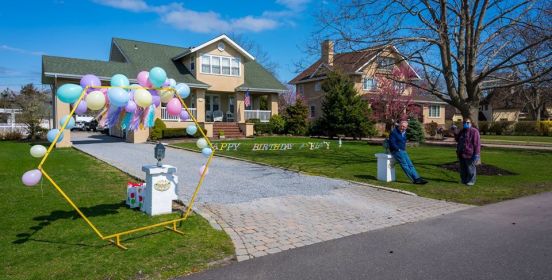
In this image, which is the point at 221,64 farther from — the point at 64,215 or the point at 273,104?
the point at 64,215

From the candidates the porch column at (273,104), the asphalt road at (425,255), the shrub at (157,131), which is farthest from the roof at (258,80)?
the asphalt road at (425,255)

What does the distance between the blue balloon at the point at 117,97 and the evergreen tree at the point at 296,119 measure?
2493cm

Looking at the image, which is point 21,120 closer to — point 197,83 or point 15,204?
point 197,83

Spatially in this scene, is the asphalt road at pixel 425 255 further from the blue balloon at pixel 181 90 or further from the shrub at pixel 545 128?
the shrub at pixel 545 128

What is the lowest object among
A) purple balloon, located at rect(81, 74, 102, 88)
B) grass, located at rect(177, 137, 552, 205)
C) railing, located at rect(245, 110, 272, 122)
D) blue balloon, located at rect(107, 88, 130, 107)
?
grass, located at rect(177, 137, 552, 205)

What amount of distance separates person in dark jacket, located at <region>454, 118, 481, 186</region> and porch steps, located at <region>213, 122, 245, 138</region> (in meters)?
18.4

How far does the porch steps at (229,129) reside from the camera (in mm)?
26969

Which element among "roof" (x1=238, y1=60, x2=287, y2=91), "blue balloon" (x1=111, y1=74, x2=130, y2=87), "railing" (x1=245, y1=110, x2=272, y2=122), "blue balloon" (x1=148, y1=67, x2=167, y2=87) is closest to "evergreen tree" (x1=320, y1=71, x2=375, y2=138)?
"roof" (x1=238, y1=60, x2=287, y2=91)

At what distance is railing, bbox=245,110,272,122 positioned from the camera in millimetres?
29547

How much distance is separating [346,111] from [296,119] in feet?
14.8

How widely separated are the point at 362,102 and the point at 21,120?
75.9ft

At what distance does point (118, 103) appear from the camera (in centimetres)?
493

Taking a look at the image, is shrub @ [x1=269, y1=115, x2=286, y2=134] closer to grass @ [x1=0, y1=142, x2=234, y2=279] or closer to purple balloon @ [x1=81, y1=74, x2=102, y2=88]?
grass @ [x1=0, y1=142, x2=234, y2=279]

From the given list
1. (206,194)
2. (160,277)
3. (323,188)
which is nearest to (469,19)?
(323,188)
